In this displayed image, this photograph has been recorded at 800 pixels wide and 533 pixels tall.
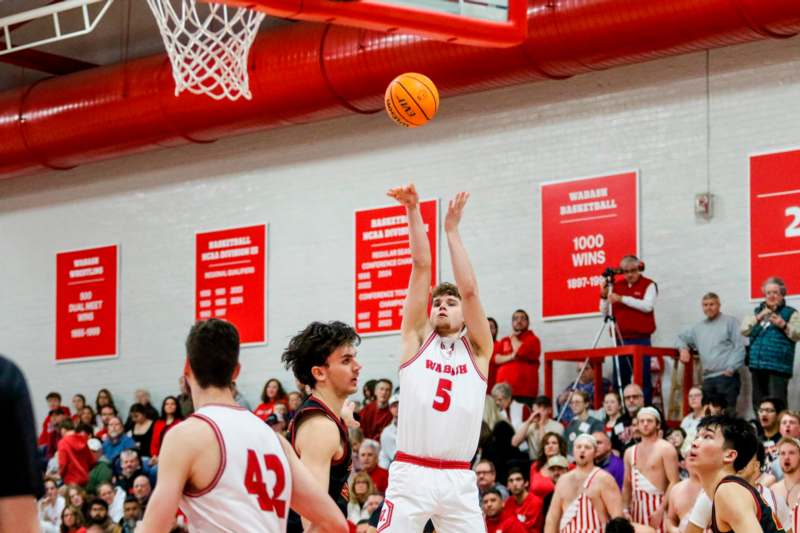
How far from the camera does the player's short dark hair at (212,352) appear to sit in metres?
4.66

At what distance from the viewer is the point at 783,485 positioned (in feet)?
39.0

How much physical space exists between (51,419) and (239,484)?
17.7m

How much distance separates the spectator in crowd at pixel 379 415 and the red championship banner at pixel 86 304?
21.9 ft

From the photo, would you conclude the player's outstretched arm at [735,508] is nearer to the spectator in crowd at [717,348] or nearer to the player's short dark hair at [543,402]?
the spectator in crowd at [717,348]

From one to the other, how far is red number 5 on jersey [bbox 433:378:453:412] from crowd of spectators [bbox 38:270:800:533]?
427 centimetres

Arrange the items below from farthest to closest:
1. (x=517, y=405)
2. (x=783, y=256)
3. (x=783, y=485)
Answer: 1. (x=517, y=405)
2. (x=783, y=256)
3. (x=783, y=485)

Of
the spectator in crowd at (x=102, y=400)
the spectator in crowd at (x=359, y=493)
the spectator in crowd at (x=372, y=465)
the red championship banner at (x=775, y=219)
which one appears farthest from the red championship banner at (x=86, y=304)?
the red championship banner at (x=775, y=219)

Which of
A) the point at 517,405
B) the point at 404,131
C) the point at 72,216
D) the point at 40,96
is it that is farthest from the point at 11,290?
the point at 517,405

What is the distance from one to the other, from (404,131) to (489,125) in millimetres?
1490

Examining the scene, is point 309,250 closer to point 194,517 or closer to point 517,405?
point 517,405

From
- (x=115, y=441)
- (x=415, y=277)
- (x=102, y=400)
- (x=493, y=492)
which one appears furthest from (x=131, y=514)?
(x=415, y=277)

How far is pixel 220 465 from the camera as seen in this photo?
458cm

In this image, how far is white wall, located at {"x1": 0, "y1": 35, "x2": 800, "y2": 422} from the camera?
16.4 meters

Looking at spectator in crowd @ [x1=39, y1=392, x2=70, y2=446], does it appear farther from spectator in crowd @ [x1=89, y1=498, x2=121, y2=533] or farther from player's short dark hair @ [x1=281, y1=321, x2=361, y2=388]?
player's short dark hair @ [x1=281, y1=321, x2=361, y2=388]
